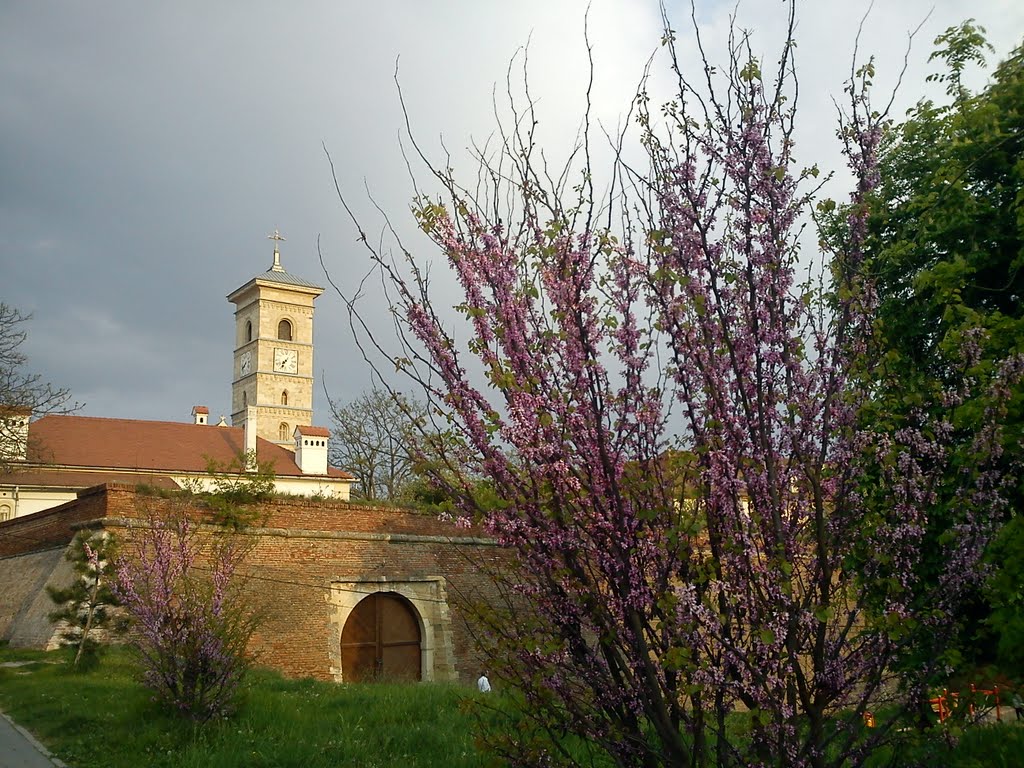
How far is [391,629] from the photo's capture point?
2388cm

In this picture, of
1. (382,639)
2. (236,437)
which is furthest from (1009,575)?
(236,437)

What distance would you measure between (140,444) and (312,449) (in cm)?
867

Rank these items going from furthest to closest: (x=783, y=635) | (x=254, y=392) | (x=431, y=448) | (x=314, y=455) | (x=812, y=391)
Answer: (x=254, y=392), (x=314, y=455), (x=431, y=448), (x=812, y=391), (x=783, y=635)

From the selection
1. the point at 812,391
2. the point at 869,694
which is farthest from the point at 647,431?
the point at 869,694

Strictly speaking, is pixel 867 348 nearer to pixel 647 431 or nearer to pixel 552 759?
pixel 647 431

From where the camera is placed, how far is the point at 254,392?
6781 cm

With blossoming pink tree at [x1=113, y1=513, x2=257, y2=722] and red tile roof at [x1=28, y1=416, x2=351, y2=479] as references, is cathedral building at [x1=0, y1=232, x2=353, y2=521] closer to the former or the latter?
red tile roof at [x1=28, y1=416, x2=351, y2=479]

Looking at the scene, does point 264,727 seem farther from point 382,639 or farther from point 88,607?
point 382,639

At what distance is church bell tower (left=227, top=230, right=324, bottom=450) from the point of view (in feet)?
222

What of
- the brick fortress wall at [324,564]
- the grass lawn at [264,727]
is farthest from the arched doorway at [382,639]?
the grass lawn at [264,727]

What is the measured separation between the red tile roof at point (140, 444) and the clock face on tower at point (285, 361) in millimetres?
21434

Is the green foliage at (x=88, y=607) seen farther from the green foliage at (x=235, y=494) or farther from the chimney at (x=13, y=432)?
the chimney at (x=13, y=432)

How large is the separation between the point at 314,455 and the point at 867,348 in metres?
45.5

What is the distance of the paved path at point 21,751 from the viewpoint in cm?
1000
